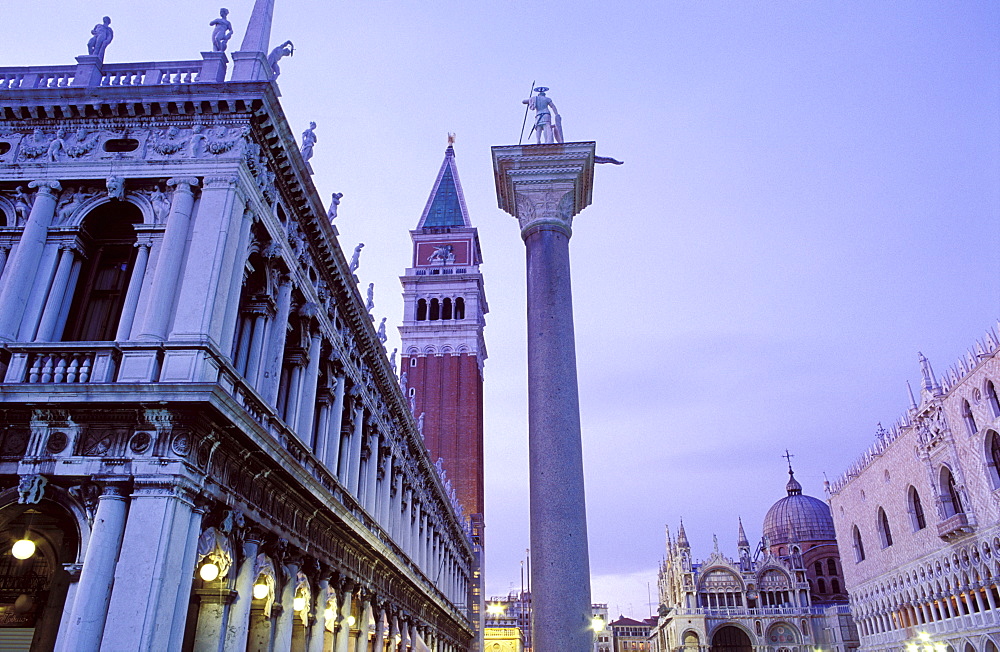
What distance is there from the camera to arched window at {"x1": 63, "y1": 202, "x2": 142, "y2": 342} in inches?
626

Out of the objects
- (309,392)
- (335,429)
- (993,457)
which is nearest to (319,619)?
(335,429)

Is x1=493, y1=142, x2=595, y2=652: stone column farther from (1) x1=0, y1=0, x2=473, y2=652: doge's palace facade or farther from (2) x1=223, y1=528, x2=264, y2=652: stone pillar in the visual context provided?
(2) x1=223, y1=528, x2=264, y2=652: stone pillar

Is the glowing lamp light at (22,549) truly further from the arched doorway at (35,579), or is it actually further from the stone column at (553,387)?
the stone column at (553,387)

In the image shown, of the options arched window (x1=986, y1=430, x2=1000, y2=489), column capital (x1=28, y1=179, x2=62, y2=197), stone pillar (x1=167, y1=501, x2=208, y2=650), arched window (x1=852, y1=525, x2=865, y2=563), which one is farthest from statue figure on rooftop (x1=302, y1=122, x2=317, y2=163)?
arched window (x1=852, y1=525, x2=865, y2=563)

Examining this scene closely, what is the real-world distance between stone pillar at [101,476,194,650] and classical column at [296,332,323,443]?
698cm

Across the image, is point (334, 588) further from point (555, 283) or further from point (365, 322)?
point (555, 283)

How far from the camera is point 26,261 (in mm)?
15172

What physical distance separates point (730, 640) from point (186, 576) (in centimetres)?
9335

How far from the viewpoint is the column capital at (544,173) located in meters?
13.4

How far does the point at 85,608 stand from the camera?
1173 centimetres

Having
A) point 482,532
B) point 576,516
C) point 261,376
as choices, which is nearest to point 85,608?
point 261,376

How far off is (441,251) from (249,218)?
63.3 m

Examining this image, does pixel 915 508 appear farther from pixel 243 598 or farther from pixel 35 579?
pixel 35 579

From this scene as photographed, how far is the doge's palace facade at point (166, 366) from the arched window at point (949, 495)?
48.2 meters
